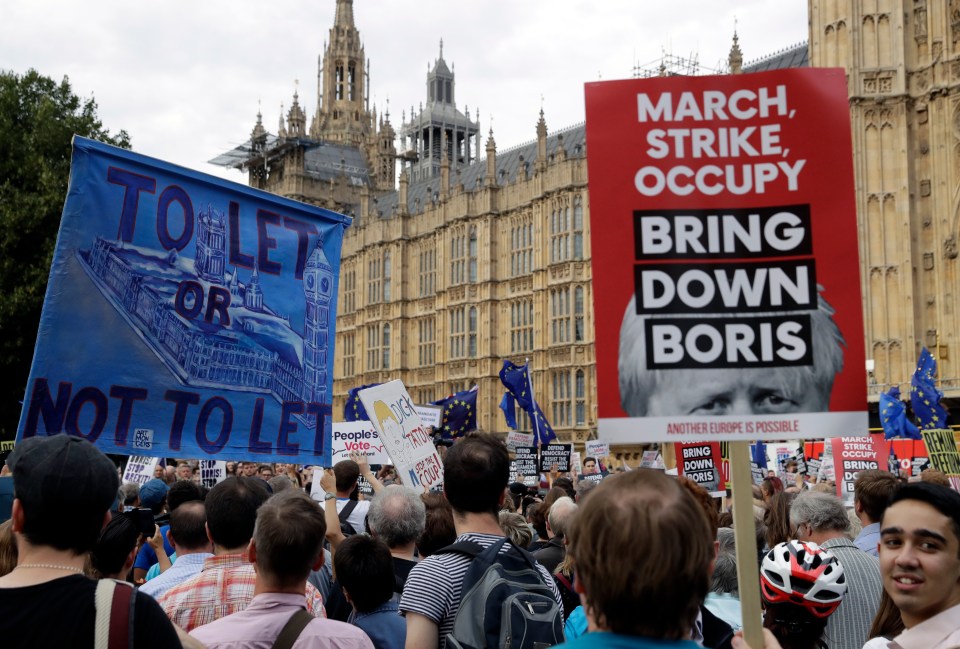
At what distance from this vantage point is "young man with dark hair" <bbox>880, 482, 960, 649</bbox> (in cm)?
283

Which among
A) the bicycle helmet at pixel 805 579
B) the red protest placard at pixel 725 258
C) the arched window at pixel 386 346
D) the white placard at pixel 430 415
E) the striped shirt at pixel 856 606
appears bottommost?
the striped shirt at pixel 856 606

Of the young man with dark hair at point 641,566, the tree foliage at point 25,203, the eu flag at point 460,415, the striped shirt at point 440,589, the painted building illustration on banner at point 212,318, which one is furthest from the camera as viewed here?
the eu flag at point 460,415

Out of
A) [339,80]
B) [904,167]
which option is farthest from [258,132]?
[904,167]

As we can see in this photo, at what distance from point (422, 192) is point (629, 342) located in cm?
4521

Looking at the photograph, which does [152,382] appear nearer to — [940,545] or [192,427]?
[192,427]

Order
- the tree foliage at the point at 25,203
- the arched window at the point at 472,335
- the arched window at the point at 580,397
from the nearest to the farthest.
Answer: the tree foliage at the point at 25,203 < the arched window at the point at 580,397 < the arched window at the point at 472,335

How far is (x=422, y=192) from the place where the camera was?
47.5 meters

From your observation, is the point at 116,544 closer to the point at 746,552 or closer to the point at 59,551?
the point at 59,551

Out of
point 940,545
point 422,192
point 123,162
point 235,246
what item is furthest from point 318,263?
point 422,192

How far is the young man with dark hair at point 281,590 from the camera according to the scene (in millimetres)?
3082

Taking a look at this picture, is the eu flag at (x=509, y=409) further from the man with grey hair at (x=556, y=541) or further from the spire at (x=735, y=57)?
the man with grey hair at (x=556, y=541)

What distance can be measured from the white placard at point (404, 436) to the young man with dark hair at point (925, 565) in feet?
18.9

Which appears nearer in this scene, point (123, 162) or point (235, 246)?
point (123, 162)

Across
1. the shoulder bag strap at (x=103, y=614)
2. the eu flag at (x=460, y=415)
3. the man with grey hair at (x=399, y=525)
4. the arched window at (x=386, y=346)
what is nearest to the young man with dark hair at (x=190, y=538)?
the man with grey hair at (x=399, y=525)
